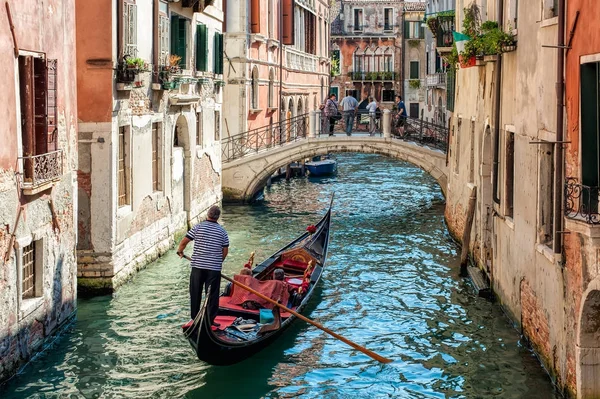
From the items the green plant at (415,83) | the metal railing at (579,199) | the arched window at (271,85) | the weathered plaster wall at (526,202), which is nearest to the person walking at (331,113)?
the arched window at (271,85)

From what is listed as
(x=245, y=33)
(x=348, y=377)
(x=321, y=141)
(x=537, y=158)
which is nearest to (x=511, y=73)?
(x=537, y=158)

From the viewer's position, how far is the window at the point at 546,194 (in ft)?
28.2

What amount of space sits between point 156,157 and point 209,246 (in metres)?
5.90

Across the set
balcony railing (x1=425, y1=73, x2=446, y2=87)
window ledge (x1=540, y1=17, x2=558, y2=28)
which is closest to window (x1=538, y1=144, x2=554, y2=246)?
window ledge (x1=540, y1=17, x2=558, y2=28)

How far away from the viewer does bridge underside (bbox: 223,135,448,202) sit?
68.1 feet

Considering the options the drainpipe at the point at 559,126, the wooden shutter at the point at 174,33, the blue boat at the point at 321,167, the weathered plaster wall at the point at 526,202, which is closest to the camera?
the drainpipe at the point at 559,126

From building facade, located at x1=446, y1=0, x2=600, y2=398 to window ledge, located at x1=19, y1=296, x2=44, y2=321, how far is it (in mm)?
4390

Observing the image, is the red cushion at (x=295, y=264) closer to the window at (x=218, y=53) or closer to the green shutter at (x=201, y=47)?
the green shutter at (x=201, y=47)

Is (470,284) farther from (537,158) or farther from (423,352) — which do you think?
(537,158)

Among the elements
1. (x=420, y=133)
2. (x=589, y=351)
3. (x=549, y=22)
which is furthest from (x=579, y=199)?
(x=420, y=133)

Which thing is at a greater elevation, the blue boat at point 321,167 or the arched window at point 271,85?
the arched window at point 271,85

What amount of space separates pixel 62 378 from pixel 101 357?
77 cm

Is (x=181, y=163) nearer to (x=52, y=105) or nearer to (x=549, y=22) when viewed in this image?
(x=52, y=105)

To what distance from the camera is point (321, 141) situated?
69.6 feet
